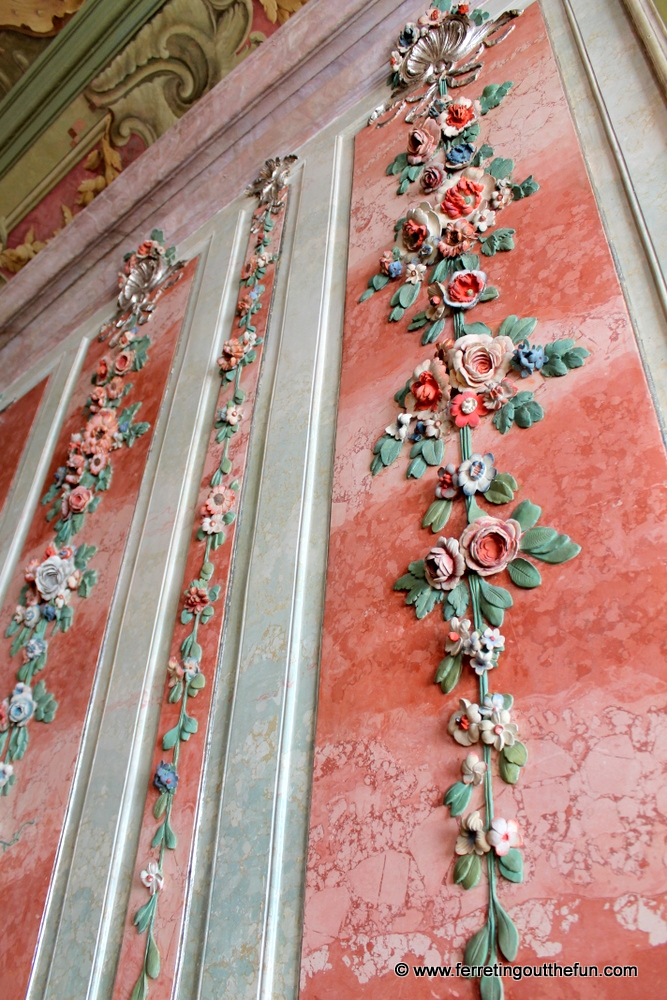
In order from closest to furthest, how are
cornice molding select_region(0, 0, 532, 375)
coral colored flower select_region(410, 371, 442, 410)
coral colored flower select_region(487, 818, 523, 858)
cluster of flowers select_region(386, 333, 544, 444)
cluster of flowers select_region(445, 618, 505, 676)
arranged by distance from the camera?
coral colored flower select_region(487, 818, 523, 858), cluster of flowers select_region(445, 618, 505, 676), cluster of flowers select_region(386, 333, 544, 444), coral colored flower select_region(410, 371, 442, 410), cornice molding select_region(0, 0, 532, 375)

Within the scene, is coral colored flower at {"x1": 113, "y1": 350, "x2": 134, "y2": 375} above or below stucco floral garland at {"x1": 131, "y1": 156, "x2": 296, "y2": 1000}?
above

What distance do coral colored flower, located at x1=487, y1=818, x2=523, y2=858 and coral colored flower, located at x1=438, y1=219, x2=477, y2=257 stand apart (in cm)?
199

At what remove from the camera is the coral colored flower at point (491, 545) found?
2135mm

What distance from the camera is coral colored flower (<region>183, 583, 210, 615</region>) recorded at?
2.84m

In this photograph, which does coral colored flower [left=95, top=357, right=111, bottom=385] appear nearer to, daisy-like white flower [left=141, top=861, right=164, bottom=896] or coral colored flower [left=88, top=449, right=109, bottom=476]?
coral colored flower [left=88, top=449, right=109, bottom=476]

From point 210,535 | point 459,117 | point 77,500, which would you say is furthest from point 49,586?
point 459,117

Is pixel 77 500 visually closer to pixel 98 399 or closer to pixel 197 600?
pixel 98 399

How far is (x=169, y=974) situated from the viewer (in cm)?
219

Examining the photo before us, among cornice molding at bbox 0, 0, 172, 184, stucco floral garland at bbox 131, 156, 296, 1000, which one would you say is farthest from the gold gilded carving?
stucco floral garland at bbox 131, 156, 296, 1000

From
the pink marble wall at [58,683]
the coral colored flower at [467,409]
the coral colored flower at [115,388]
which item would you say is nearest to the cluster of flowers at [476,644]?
the coral colored flower at [467,409]

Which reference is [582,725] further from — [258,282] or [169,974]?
[258,282]

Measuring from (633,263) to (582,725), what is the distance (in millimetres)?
1391

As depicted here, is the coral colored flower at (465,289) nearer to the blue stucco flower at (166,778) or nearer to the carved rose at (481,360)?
the carved rose at (481,360)

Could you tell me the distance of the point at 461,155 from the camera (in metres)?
3.18
